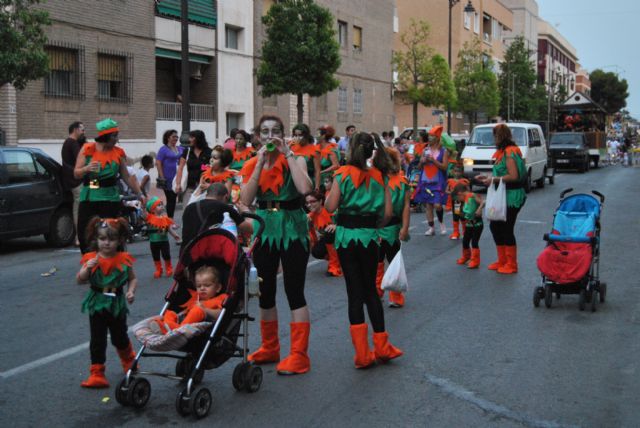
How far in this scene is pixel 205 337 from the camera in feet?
17.1

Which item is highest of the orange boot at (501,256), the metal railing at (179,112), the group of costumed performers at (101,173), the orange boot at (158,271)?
the metal railing at (179,112)

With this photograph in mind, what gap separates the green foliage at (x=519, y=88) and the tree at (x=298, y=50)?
35170mm

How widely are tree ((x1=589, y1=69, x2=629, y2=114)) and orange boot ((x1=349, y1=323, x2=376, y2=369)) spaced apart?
136 metres

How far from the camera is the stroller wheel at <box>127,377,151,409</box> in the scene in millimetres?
5145

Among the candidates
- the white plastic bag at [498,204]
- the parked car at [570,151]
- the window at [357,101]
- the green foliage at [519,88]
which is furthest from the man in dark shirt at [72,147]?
the green foliage at [519,88]

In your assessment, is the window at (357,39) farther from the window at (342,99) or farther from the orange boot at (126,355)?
the orange boot at (126,355)

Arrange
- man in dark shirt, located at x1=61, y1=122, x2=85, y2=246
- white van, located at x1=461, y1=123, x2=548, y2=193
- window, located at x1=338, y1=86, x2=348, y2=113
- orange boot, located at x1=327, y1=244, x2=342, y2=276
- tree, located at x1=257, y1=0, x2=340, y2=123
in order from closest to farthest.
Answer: orange boot, located at x1=327, y1=244, x2=342, y2=276
man in dark shirt, located at x1=61, y1=122, x2=85, y2=246
white van, located at x1=461, y1=123, x2=548, y2=193
tree, located at x1=257, y1=0, x2=340, y2=123
window, located at x1=338, y1=86, x2=348, y2=113

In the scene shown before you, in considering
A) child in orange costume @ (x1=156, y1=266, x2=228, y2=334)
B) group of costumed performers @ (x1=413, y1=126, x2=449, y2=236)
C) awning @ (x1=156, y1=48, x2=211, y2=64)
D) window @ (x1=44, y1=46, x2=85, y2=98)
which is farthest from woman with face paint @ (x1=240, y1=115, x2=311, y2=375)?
awning @ (x1=156, y1=48, x2=211, y2=64)

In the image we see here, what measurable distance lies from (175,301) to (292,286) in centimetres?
85

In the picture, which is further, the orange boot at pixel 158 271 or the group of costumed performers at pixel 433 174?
the group of costumed performers at pixel 433 174

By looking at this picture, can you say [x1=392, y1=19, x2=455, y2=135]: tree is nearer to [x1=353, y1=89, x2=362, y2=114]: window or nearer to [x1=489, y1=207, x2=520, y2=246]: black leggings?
[x1=353, y1=89, x2=362, y2=114]: window

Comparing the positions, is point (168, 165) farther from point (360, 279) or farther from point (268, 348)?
point (360, 279)

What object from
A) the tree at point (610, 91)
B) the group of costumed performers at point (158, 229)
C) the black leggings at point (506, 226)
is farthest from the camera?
the tree at point (610, 91)

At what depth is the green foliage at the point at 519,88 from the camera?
60312 millimetres
